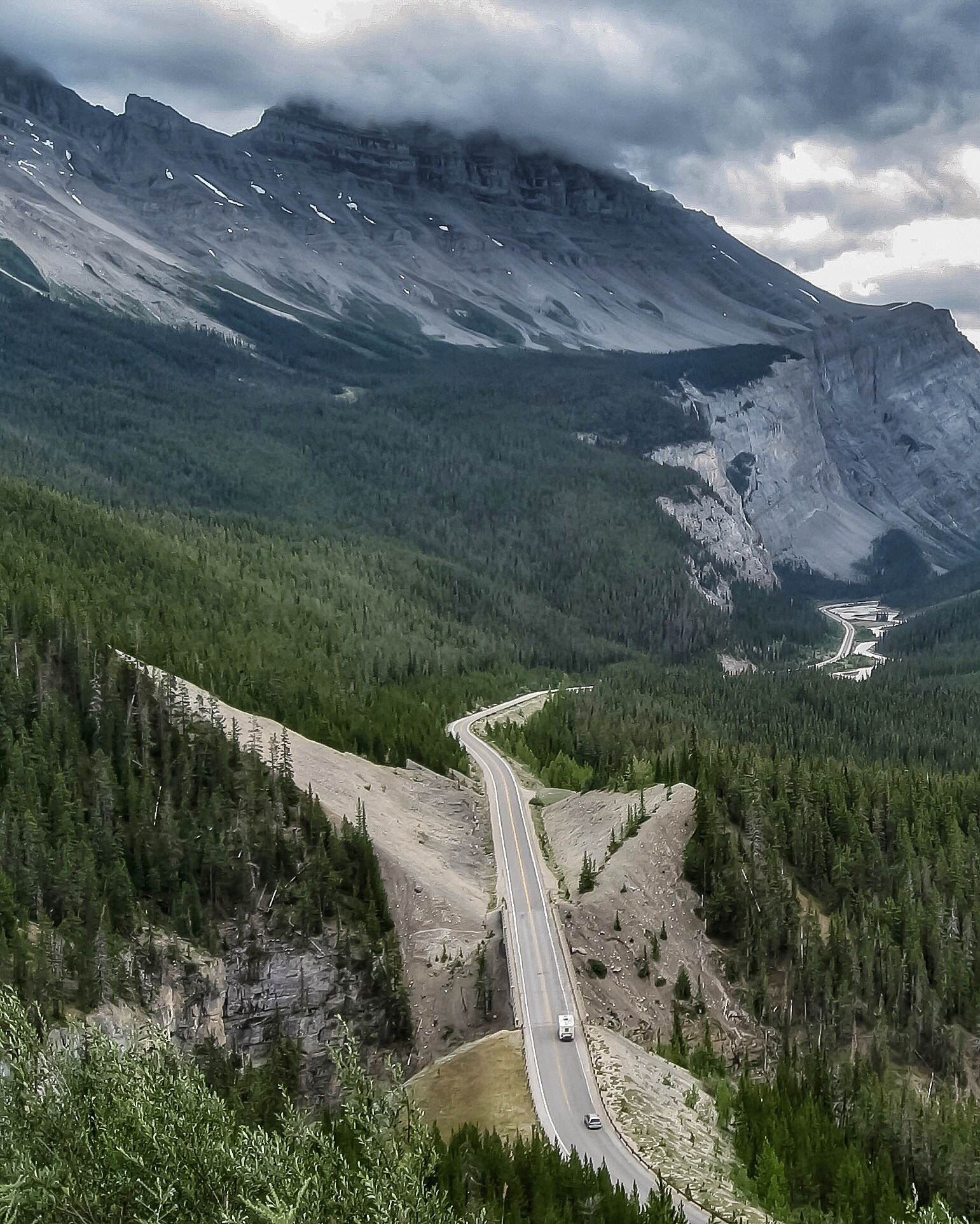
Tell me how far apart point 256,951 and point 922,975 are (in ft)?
155

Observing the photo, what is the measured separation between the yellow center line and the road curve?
6 cm

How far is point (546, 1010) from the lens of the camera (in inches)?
2571

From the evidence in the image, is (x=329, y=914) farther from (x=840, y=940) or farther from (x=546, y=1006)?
(x=840, y=940)

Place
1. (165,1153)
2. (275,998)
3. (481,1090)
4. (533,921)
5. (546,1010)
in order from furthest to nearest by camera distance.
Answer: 1. (533,921)
2. (275,998)
3. (546,1010)
4. (481,1090)
5. (165,1153)

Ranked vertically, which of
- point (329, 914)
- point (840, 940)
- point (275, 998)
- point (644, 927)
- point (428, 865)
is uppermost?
point (840, 940)

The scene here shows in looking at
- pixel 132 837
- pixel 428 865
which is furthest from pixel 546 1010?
pixel 132 837

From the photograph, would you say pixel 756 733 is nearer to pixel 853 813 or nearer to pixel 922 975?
pixel 853 813

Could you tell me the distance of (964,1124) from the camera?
62.8 meters

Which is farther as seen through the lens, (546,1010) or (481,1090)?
(546,1010)

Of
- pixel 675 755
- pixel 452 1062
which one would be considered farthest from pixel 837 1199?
pixel 675 755

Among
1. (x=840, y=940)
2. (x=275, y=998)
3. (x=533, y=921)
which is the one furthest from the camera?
(x=840, y=940)

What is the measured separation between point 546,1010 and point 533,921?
44.8ft

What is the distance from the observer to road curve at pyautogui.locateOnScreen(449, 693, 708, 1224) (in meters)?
49.7

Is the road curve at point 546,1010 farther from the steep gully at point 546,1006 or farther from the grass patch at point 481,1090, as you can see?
the grass patch at point 481,1090
